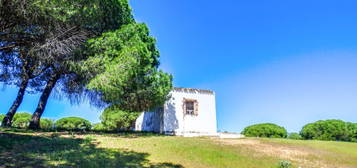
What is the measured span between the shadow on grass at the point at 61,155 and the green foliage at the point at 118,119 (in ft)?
46.2

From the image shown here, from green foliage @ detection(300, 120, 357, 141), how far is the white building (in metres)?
19.8

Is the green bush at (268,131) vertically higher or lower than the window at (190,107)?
lower

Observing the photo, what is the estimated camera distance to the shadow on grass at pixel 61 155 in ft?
20.8

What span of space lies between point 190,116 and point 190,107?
2.71 feet

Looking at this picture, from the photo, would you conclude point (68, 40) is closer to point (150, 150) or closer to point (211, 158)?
point (150, 150)

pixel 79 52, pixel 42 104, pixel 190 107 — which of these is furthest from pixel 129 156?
pixel 190 107

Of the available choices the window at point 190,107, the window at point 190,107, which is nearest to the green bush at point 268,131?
the window at point 190,107

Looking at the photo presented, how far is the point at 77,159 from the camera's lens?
22.8ft

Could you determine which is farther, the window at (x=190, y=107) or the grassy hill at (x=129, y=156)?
the window at (x=190, y=107)

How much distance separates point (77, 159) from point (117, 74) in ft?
17.2

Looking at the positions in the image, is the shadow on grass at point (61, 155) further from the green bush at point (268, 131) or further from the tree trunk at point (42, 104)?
the green bush at point (268, 131)

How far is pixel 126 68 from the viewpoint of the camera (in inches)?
461

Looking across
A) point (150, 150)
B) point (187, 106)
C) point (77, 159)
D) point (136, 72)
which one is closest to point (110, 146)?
point (150, 150)

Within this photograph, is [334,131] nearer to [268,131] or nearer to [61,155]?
[268,131]
